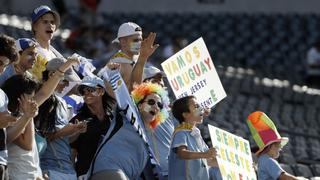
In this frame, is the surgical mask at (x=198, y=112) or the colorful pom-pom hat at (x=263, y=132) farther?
the colorful pom-pom hat at (x=263, y=132)

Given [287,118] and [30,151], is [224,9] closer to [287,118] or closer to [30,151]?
[287,118]

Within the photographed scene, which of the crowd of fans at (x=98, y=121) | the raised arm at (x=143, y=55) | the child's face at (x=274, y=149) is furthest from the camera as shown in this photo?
the child's face at (x=274, y=149)

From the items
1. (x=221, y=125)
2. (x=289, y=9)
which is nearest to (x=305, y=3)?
(x=289, y=9)

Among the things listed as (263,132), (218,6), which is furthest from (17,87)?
(218,6)

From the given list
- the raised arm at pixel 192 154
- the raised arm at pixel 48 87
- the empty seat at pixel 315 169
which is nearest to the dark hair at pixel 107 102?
the raised arm at pixel 192 154

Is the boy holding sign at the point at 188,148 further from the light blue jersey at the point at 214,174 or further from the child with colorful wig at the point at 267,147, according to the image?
the child with colorful wig at the point at 267,147

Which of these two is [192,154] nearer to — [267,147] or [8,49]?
[267,147]

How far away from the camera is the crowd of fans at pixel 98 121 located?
23.4ft

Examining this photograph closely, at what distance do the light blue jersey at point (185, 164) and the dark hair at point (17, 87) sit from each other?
1147mm

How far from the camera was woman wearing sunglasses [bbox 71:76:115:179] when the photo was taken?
8047mm

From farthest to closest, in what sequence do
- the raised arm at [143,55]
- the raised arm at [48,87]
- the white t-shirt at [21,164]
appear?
the raised arm at [143,55] → the raised arm at [48,87] → the white t-shirt at [21,164]

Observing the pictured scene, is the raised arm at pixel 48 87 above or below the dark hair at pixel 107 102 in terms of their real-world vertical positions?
above

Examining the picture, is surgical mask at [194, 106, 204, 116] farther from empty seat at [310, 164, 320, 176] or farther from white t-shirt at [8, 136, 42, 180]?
empty seat at [310, 164, 320, 176]

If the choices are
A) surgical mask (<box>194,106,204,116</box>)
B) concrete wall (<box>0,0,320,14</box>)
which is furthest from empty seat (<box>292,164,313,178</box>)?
concrete wall (<box>0,0,320,14</box>)
